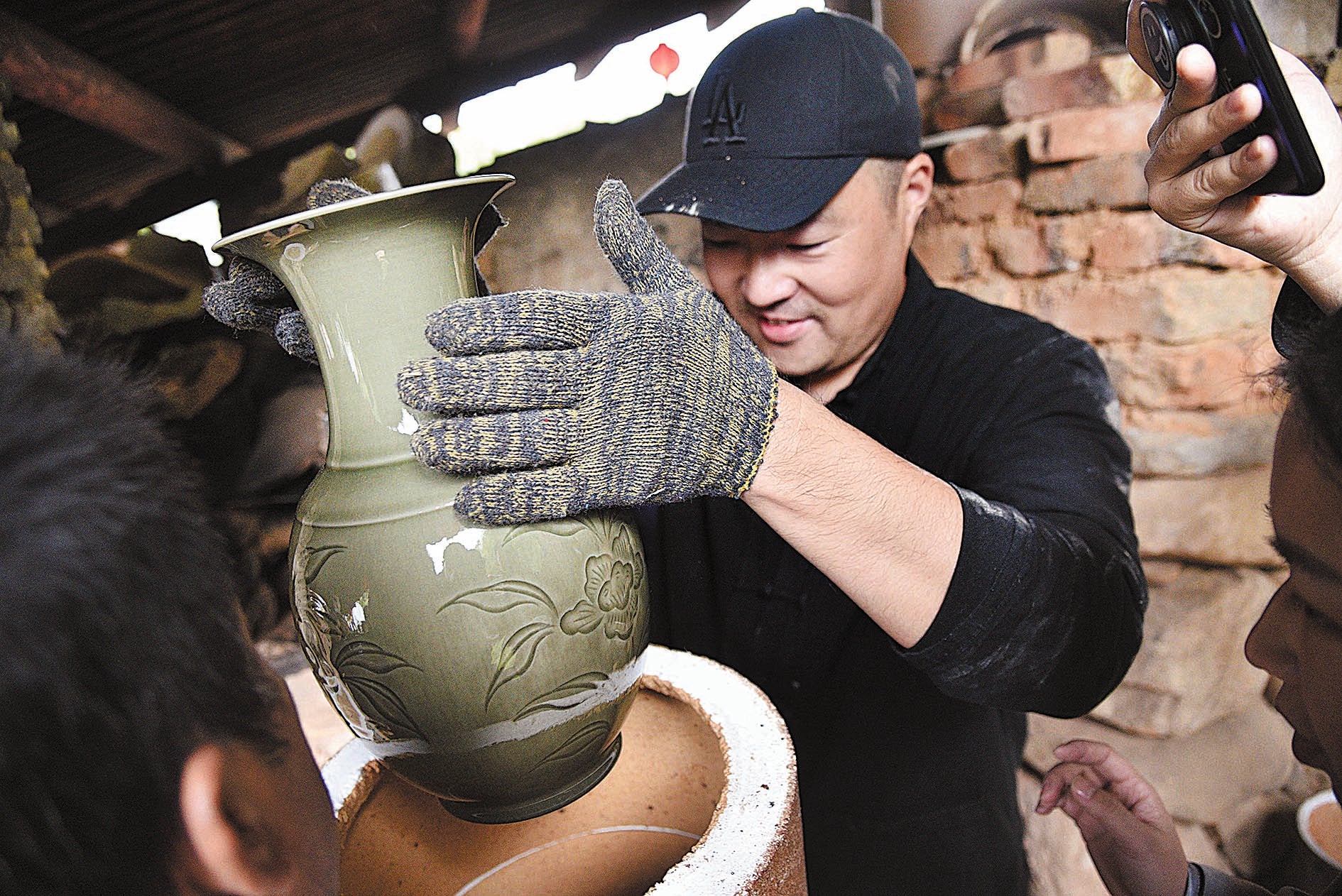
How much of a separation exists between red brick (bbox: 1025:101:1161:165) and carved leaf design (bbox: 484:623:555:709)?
2.21 m

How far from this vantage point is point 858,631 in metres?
1.56

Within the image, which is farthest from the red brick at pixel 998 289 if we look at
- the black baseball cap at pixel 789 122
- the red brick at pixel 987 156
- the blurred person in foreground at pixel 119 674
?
the blurred person in foreground at pixel 119 674

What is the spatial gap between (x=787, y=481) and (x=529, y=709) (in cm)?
39

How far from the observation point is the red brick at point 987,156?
2.43 m

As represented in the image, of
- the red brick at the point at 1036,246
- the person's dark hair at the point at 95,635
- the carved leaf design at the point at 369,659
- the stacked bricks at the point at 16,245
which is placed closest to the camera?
the person's dark hair at the point at 95,635

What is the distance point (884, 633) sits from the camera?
4.99ft

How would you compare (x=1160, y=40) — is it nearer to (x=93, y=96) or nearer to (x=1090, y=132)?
(x=1090, y=132)

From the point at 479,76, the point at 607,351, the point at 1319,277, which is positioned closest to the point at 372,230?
the point at 607,351

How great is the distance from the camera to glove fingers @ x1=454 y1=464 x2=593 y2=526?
794 millimetres

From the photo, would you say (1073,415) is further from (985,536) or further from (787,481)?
(787,481)

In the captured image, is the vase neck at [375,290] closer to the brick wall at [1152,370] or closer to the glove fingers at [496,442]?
the glove fingers at [496,442]

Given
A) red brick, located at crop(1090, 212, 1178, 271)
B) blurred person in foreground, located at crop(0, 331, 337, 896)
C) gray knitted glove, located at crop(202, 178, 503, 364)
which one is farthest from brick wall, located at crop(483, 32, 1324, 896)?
blurred person in foreground, located at crop(0, 331, 337, 896)

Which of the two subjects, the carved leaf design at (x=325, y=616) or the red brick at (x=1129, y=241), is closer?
the carved leaf design at (x=325, y=616)

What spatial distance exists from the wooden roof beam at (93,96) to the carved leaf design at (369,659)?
2225 mm
